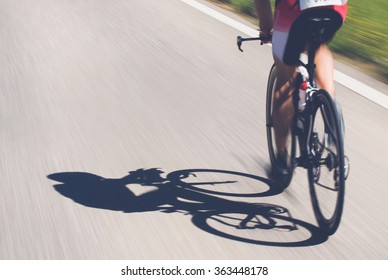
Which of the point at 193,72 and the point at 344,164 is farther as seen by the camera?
the point at 193,72

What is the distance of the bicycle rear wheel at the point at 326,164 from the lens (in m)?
3.85

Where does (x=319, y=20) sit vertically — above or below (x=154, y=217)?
above

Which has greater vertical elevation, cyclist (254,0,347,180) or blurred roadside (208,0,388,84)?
cyclist (254,0,347,180)

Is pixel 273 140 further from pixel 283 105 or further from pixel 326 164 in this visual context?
pixel 326 164

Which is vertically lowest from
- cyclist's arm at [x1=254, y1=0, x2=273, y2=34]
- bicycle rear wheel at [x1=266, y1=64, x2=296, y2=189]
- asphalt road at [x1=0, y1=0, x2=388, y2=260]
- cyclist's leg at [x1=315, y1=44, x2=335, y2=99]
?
asphalt road at [x1=0, y1=0, x2=388, y2=260]

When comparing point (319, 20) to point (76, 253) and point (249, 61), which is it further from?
point (249, 61)

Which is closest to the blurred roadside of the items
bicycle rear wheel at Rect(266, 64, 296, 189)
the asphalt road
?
the asphalt road

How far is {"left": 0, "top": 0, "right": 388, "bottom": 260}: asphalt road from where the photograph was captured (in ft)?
13.5

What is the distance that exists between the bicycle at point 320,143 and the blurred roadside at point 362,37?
105 inches

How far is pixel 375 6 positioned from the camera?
9805 millimetres

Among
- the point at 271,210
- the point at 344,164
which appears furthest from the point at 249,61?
the point at 344,164

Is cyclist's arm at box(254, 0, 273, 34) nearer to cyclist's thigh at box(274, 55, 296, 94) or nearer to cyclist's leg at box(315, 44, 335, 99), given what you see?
cyclist's thigh at box(274, 55, 296, 94)

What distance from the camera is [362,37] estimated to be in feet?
26.0

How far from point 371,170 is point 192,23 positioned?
413 cm
